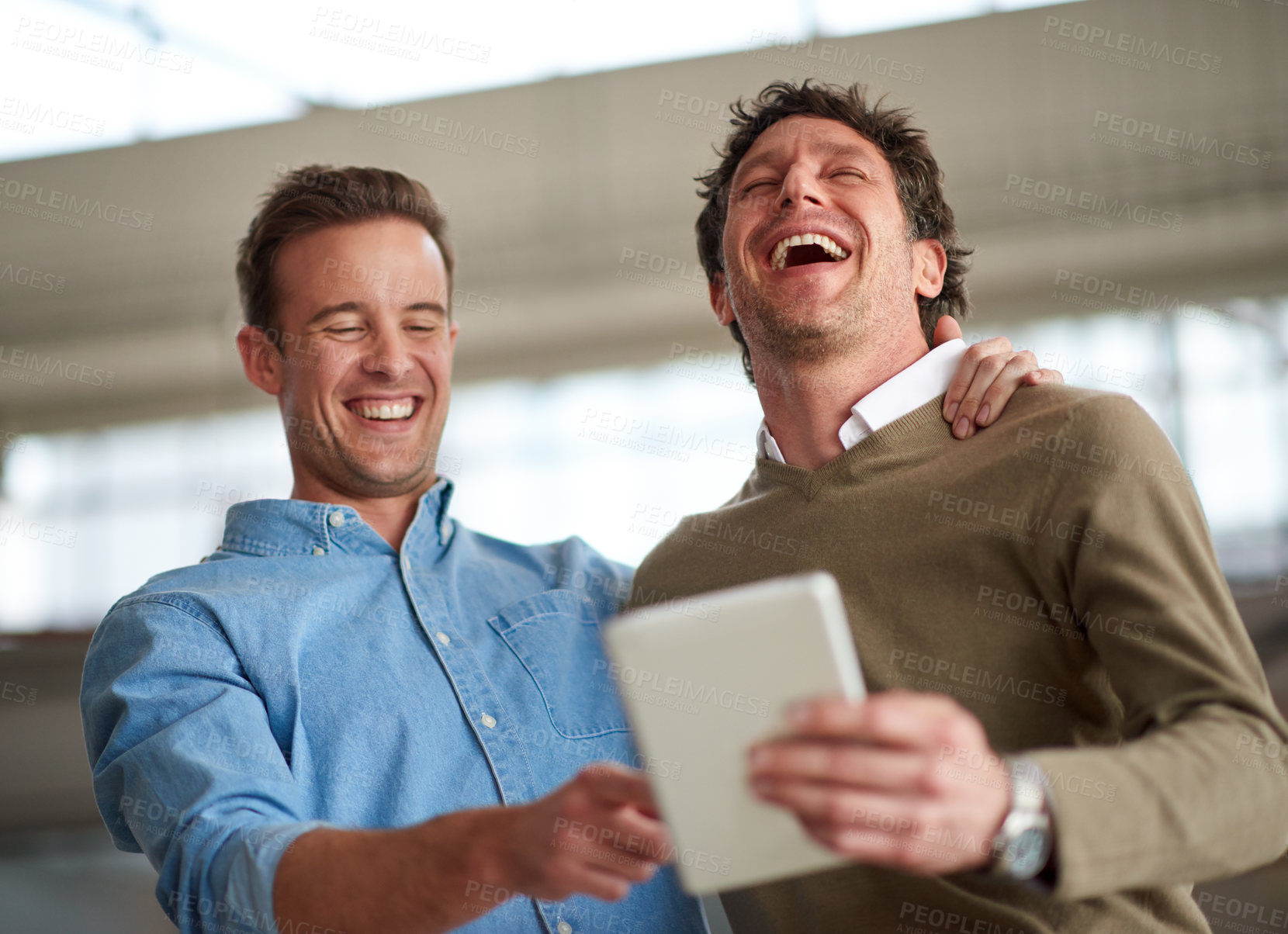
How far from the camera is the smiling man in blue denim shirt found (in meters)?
1.04

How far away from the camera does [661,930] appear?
58.9 inches

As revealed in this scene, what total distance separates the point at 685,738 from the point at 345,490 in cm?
122

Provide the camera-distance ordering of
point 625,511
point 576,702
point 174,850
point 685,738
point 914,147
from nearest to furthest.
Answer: point 685,738 < point 174,850 < point 576,702 < point 914,147 < point 625,511

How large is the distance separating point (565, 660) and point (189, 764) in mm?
570

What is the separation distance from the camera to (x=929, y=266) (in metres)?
1.81

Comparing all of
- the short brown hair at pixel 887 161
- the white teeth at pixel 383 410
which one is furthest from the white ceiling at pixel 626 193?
the white teeth at pixel 383 410

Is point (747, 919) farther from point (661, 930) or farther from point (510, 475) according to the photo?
point (510, 475)

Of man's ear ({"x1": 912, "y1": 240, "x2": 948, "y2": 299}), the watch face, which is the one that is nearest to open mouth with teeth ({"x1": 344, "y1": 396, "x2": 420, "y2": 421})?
man's ear ({"x1": 912, "y1": 240, "x2": 948, "y2": 299})

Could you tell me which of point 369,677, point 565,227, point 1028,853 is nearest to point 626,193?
point 565,227

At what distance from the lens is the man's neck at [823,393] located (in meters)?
1.57

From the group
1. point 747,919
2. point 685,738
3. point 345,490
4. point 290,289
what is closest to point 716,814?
point 685,738

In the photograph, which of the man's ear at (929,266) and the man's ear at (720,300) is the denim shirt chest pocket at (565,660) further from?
the man's ear at (929,266)

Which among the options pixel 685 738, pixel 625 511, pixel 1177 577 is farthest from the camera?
pixel 625 511

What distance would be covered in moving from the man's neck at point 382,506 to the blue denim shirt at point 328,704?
0.07m
